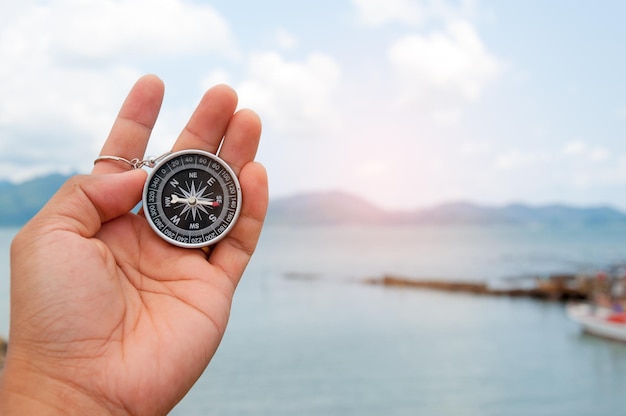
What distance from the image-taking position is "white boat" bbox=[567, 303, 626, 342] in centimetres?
2858

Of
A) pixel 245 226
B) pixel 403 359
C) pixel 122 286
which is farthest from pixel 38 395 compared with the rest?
pixel 403 359

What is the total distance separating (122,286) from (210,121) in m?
1.01

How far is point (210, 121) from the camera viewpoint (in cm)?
351

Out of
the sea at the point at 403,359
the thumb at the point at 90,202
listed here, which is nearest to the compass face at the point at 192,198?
the thumb at the point at 90,202

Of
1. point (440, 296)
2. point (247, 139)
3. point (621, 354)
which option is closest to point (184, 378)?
point (247, 139)

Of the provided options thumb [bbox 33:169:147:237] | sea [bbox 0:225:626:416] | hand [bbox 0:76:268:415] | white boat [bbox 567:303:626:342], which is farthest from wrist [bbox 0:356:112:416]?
white boat [bbox 567:303:626:342]

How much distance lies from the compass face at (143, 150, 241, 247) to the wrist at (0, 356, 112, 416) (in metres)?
0.95

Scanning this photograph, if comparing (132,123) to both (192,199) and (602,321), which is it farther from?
(602,321)

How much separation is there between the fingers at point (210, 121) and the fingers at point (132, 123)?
216mm

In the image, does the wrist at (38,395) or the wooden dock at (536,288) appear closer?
the wrist at (38,395)

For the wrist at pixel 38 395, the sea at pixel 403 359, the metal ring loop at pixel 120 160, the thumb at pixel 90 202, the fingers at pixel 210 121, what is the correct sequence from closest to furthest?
the wrist at pixel 38 395 → the thumb at pixel 90 202 → the fingers at pixel 210 121 → the metal ring loop at pixel 120 160 → the sea at pixel 403 359

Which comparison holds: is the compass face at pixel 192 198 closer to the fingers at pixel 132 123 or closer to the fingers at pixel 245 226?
the fingers at pixel 245 226

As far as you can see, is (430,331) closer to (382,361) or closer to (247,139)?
(382,361)

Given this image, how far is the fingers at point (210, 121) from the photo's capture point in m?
3.42
